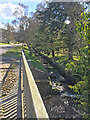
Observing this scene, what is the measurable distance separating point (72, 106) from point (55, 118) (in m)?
1.22

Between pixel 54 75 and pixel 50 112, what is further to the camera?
pixel 54 75

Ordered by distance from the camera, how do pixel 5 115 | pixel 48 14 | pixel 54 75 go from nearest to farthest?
pixel 5 115 → pixel 54 75 → pixel 48 14

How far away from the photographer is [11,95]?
5.21 m

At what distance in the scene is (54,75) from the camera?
1166 centimetres

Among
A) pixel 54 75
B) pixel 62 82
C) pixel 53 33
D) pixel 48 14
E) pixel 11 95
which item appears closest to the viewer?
pixel 11 95

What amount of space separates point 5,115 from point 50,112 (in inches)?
95.5

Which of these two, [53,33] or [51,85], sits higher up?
[53,33]

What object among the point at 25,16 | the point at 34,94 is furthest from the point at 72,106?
the point at 25,16

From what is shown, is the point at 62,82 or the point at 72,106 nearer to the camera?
the point at 72,106

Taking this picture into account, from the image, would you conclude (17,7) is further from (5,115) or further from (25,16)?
(5,115)

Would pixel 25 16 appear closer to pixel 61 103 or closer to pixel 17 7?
pixel 17 7

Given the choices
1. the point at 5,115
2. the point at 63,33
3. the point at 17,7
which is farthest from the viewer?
the point at 17,7

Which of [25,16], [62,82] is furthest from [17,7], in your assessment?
[62,82]

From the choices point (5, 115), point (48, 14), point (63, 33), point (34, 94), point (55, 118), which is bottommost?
point (55, 118)
